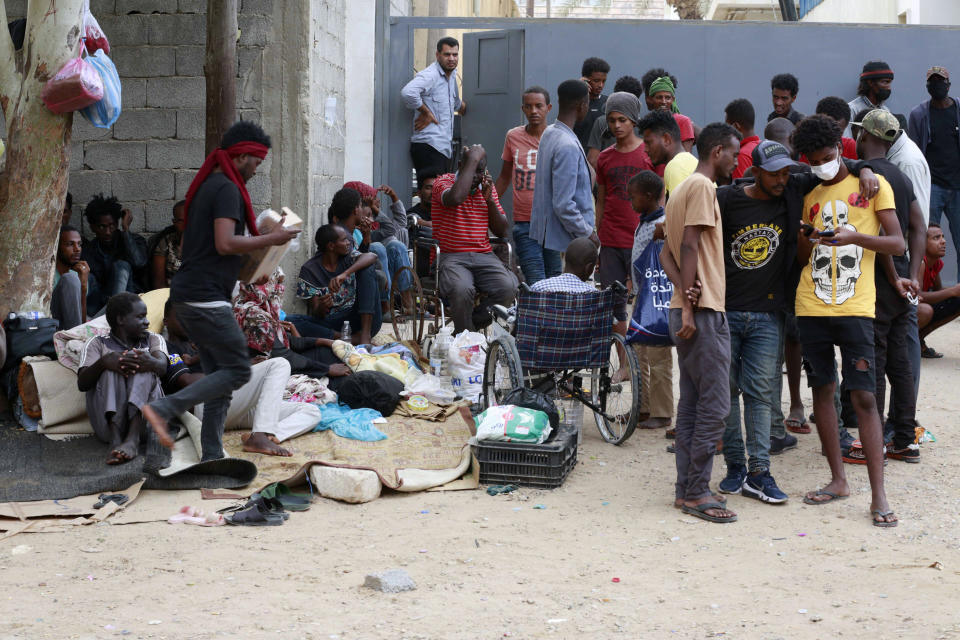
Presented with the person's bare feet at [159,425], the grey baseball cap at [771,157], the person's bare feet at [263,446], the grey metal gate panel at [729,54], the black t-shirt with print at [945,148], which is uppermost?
the grey metal gate panel at [729,54]

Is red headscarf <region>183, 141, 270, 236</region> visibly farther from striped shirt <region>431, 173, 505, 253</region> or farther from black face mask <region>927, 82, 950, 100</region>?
black face mask <region>927, 82, 950, 100</region>

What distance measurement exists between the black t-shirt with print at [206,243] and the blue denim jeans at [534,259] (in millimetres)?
3091

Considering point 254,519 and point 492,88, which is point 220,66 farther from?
point 492,88

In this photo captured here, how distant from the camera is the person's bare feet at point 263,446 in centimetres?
594

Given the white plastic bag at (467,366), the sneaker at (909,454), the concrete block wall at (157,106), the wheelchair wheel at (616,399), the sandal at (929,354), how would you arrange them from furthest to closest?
the sandal at (929,354)
the concrete block wall at (157,106)
the white plastic bag at (467,366)
the wheelchair wheel at (616,399)
the sneaker at (909,454)

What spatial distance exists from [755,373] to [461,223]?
3018 mm

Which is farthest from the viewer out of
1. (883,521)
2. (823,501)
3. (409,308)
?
(409,308)

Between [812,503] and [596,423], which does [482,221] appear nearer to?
[596,423]

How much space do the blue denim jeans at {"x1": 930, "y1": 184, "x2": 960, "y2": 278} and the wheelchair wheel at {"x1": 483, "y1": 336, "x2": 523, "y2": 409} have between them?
5.55m

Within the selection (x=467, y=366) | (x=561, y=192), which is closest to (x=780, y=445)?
(x=467, y=366)

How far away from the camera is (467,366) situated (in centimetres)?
723

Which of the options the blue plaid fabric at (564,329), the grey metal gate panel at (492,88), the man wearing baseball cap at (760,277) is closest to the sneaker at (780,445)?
the man wearing baseball cap at (760,277)

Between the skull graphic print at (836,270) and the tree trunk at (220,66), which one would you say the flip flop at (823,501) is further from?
the tree trunk at (220,66)

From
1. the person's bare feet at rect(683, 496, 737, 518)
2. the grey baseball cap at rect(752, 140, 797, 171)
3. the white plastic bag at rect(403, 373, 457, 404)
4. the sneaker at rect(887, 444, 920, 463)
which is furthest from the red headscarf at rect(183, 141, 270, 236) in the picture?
the sneaker at rect(887, 444, 920, 463)
